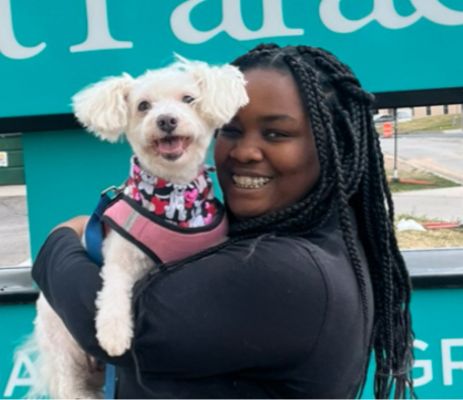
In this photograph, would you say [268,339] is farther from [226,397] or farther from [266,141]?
[266,141]

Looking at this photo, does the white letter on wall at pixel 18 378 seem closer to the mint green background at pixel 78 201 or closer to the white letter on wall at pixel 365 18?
the mint green background at pixel 78 201

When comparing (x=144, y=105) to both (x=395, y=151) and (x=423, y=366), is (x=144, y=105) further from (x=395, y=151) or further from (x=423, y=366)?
(x=423, y=366)

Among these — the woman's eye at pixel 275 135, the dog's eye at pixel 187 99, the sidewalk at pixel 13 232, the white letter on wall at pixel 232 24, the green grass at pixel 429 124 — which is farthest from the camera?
the sidewalk at pixel 13 232

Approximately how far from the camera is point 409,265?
2422 mm

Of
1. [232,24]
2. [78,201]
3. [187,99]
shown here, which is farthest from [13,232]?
[187,99]

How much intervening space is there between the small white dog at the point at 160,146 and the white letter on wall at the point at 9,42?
86 centimetres

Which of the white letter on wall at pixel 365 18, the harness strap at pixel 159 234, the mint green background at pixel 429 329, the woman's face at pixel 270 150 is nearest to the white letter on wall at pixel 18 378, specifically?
the mint green background at pixel 429 329

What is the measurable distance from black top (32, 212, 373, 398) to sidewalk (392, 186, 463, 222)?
47.9 inches

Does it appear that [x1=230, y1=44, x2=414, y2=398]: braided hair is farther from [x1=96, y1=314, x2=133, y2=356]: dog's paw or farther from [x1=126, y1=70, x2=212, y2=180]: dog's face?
[x1=96, y1=314, x2=133, y2=356]: dog's paw

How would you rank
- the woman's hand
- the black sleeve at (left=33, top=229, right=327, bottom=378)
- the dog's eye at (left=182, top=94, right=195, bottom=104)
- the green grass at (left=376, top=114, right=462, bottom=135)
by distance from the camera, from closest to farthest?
the black sleeve at (left=33, top=229, right=327, bottom=378) → the dog's eye at (left=182, top=94, right=195, bottom=104) → the woman's hand → the green grass at (left=376, top=114, right=462, bottom=135)

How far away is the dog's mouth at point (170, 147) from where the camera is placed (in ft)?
5.03

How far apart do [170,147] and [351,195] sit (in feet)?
1.55

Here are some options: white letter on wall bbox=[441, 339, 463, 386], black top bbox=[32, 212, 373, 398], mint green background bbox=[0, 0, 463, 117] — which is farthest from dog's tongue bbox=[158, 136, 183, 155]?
white letter on wall bbox=[441, 339, 463, 386]

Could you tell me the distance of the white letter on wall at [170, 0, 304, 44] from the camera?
2.30 metres
